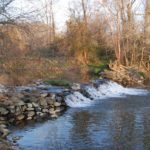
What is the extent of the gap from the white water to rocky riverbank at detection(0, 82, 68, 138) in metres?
0.77

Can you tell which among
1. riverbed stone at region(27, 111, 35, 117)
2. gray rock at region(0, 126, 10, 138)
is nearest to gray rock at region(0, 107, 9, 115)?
riverbed stone at region(27, 111, 35, 117)

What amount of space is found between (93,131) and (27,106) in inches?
166

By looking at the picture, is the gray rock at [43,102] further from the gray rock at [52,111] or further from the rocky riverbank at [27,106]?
the gray rock at [52,111]

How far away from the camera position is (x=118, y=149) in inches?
419

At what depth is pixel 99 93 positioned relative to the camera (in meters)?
22.2

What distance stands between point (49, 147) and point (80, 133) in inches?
71.3

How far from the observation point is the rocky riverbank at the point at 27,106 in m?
14.8

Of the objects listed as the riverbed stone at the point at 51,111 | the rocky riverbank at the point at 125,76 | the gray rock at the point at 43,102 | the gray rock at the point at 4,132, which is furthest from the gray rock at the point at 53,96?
the rocky riverbank at the point at 125,76

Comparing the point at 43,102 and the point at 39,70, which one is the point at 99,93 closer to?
the point at 43,102

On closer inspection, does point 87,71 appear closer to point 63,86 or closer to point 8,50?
point 63,86

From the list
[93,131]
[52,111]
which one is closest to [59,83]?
[52,111]

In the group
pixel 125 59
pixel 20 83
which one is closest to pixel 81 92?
pixel 20 83

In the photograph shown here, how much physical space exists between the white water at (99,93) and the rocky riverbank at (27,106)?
770mm

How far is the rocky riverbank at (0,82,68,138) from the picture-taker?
14.8 m
